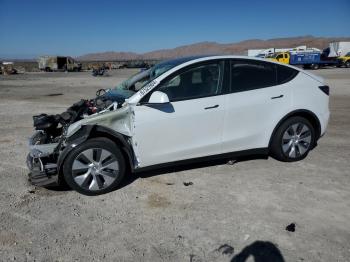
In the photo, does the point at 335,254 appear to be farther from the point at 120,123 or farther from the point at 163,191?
the point at 120,123

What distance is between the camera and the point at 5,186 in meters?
4.71

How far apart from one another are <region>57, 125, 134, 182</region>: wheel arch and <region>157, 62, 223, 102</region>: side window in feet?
2.72

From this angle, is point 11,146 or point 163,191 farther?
point 11,146

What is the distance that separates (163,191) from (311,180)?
2115mm

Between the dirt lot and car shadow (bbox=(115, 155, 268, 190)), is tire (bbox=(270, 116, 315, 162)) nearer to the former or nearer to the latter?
the dirt lot

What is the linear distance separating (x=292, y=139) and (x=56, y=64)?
5868 cm

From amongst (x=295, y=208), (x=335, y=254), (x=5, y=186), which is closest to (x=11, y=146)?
(x=5, y=186)

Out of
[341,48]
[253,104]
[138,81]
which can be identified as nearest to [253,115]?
[253,104]

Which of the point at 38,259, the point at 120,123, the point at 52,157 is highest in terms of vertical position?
the point at 120,123

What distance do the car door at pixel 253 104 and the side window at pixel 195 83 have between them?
23cm

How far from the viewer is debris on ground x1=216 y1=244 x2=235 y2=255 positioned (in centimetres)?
307

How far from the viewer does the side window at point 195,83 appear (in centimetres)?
434

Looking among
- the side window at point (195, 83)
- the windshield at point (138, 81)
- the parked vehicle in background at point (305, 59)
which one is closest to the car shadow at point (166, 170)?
the side window at point (195, 83)

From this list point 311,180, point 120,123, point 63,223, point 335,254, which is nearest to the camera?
point 335,254
